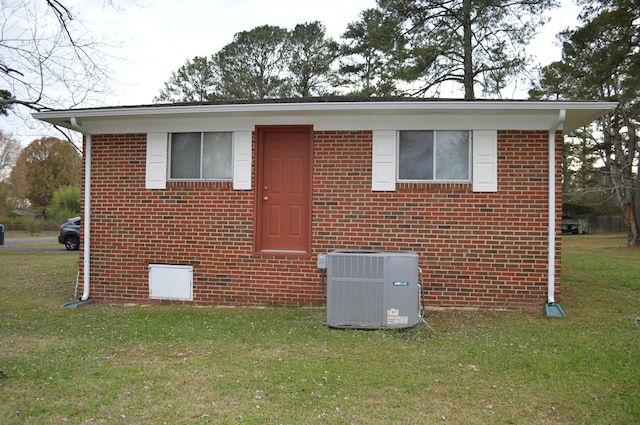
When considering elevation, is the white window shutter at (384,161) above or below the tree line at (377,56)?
below

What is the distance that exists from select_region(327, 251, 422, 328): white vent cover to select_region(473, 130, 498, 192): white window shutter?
1.88 meters

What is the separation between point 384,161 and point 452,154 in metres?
0.97

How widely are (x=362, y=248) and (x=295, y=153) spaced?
1782 mm

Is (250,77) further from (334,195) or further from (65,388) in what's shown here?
(65,388)

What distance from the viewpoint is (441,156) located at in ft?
24.9

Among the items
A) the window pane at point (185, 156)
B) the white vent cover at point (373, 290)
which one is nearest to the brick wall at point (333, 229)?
the window pane at point (185, 156)

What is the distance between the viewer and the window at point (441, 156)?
7578mm

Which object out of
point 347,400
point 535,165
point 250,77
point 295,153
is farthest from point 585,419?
point 250,77

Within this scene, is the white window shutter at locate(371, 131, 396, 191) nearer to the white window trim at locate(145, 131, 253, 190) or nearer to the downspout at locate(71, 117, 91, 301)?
the white window trim at locate(145, 131, 253, 190)

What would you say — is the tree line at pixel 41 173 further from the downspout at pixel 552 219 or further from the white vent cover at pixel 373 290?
the downspout at pixel 552 219

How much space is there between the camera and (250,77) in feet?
81.3

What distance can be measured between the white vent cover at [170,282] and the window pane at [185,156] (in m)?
1.42

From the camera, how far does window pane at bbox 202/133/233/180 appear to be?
809cm

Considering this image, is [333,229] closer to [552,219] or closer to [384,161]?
[384,161]
